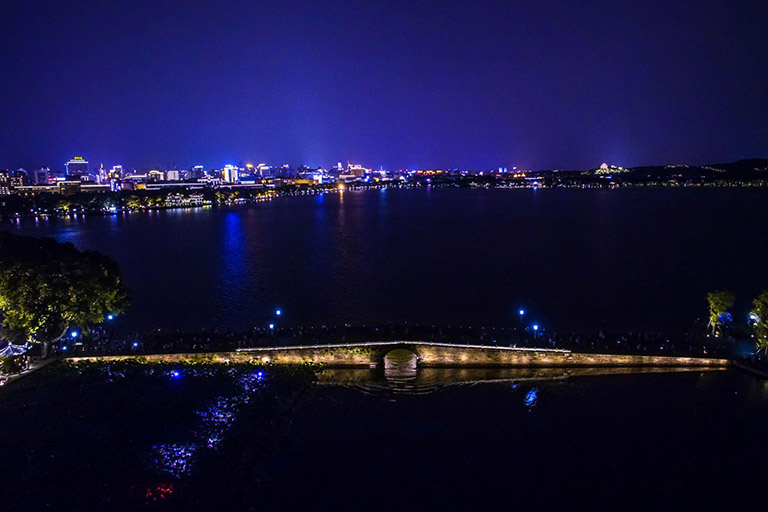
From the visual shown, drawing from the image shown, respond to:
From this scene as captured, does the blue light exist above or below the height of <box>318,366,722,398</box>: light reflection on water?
below

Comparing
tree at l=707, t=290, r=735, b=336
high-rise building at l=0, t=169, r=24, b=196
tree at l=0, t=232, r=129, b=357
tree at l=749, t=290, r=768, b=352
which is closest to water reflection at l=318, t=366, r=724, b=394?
tree at l=749, t=290, r=768, b=352

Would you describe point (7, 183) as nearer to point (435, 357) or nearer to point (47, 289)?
point (47, 289)

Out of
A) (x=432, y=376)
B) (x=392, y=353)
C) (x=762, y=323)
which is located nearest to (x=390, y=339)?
(x=392, y=353)

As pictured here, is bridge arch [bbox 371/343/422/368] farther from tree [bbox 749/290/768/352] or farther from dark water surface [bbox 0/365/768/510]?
tree [bbox 749/290/768/352]

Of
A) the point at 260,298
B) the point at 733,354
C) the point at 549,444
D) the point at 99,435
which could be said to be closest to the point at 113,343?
the point at 99,435

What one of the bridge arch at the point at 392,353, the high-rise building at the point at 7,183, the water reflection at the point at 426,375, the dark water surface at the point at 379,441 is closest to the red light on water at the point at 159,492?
the dark water surface at the point at 379,441

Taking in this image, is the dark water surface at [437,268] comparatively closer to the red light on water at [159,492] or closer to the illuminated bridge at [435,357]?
the illuminated bridge at [435,357]

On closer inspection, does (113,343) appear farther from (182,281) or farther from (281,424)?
(182,281)
